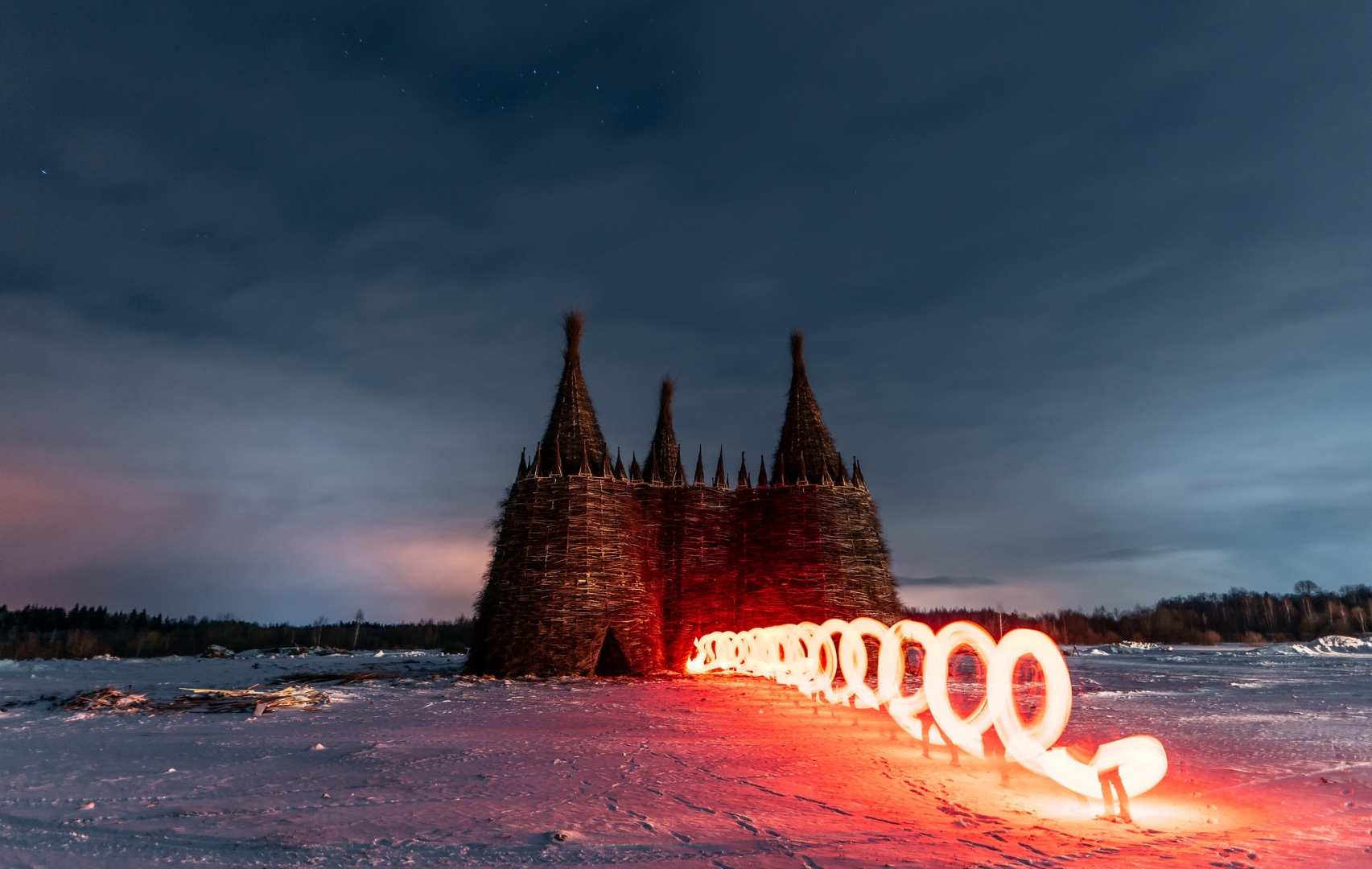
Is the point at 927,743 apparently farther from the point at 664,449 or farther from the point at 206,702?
the point at 664,449

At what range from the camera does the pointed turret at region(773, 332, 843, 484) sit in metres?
26.6

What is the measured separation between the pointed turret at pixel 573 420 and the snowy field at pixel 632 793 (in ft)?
39.3

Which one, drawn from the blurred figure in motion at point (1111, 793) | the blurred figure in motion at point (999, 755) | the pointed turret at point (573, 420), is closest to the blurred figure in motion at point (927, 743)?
the blurred figure in motion at point (999, 755)

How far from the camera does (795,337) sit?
→ 2889 centimetres

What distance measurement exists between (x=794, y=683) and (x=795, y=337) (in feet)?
48.5

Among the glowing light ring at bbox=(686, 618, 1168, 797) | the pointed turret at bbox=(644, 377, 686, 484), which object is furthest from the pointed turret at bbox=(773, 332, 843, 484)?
the glowing light ring at bbox=(686, 618, 1168, 797)

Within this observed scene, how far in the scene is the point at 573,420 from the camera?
2545 centimetres

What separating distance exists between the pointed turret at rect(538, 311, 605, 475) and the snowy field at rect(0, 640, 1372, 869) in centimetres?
1197

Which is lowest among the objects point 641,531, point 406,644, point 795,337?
point 406,644

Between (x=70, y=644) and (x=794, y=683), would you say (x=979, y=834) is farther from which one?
(x=70, y=644)

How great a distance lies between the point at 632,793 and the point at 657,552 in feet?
64.7

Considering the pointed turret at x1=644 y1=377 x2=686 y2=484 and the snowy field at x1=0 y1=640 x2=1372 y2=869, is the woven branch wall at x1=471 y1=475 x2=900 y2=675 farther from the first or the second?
the snowy field at x1=0 y1=640 x2=1372 y2=869

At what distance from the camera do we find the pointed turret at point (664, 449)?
2908 cm

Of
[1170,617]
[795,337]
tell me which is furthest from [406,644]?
[1170,617]
